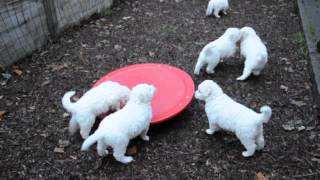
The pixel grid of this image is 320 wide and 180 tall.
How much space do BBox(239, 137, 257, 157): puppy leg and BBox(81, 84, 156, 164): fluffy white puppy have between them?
3.02ft

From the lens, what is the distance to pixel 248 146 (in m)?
3.62

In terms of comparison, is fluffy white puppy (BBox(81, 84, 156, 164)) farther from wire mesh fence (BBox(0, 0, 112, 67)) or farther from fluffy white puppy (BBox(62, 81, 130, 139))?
wire mesh fence (BBox(0, 0, 112, 67))

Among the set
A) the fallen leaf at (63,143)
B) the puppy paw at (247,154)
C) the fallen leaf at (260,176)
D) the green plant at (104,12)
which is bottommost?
the fallen leaf at (63,143)

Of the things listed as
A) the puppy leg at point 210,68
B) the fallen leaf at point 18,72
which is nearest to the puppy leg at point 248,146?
the puppy leg at point 210,68

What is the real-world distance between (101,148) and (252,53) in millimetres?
2300

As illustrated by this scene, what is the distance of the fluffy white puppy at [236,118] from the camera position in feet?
11.3

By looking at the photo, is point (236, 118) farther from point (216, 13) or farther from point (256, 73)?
point (216, 13)

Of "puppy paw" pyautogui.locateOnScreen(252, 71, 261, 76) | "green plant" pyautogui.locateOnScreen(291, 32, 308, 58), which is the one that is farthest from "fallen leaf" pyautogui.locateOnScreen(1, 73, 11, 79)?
"green plant" pyautogui.locateOnScreen(291, 32, 308, 58)

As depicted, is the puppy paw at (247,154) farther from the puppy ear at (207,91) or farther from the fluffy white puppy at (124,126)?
the fluffy white puppy at (124,126)

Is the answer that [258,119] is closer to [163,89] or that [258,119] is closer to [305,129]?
[305,129]

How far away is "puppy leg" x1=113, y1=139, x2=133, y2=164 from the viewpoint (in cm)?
346

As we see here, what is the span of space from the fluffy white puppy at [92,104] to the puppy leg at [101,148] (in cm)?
31

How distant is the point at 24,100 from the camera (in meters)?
4.73

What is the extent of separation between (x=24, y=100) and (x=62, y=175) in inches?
57.9
